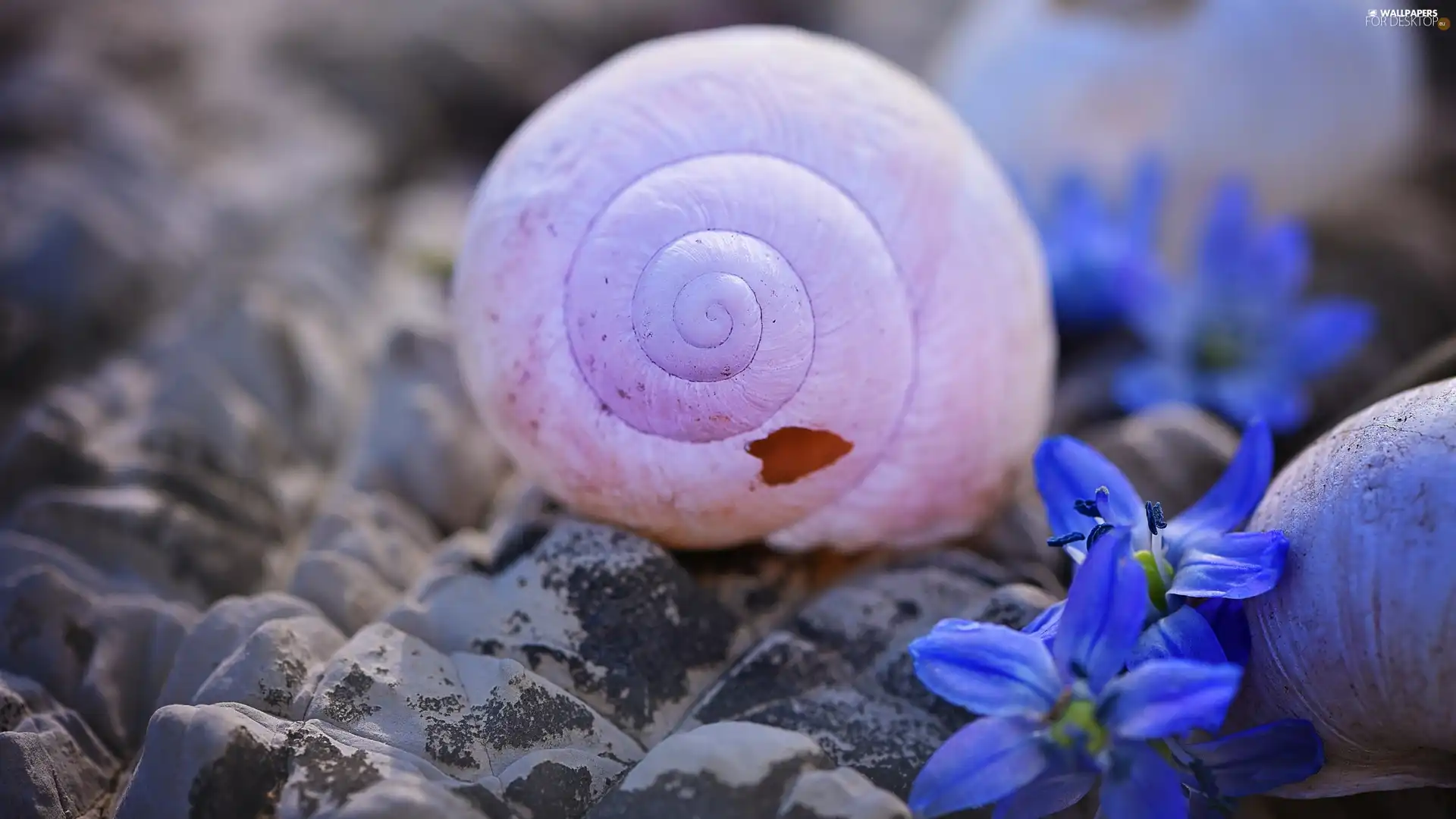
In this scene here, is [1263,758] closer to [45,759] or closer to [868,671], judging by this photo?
[868,671]

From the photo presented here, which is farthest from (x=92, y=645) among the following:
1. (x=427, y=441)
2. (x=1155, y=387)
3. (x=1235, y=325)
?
(x=1235, y=325)

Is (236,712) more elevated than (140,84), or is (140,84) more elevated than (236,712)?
(140,84)

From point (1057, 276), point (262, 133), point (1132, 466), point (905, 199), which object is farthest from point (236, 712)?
point (262, 133)

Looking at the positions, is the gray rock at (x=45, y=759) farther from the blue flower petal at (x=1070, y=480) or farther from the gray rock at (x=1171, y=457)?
the gray rock at (x=1171, y=457)

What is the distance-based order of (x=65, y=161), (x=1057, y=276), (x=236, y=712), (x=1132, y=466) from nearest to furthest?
1. (x=236, y=712)
2. (x=1132, y=466)
3. (x=1057, y=276)
4. (x=65, y=161)

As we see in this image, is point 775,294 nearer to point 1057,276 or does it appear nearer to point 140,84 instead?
point 1057,276

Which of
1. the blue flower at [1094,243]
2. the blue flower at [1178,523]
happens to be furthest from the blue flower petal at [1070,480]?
the blue flower at [1094,243]
